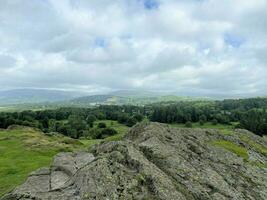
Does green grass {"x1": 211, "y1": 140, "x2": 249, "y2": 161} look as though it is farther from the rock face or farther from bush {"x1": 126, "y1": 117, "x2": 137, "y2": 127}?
bush {"x1": 126, "y1": 117, "x2": 137, "y2": 127}

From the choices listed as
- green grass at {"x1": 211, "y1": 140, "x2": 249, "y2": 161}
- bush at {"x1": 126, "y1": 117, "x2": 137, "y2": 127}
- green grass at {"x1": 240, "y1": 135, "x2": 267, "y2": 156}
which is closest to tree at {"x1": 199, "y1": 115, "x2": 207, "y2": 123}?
bush at {"x1": 126, "y1": 117, "x2": 137, "y2": 127}

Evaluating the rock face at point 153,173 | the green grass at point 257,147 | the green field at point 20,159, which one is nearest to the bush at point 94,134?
the green field at point 20,159

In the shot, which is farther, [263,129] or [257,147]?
[263,129]

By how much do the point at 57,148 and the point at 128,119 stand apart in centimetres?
11525

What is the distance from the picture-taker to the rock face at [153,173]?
1941 centimetres

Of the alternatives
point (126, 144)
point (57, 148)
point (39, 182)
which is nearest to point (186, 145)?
point (126, 144)

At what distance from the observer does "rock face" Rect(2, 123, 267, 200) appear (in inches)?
764

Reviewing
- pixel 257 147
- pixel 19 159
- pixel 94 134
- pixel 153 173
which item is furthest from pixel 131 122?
pixel 153 173

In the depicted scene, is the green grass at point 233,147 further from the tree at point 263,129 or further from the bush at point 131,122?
the bush at point 131,122

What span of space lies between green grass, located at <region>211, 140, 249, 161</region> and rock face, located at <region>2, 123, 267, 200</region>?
237mm

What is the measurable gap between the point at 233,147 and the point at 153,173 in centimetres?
1887

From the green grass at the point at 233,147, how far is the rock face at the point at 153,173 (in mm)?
237

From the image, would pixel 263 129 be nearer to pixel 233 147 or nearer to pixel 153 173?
pixel 233 147

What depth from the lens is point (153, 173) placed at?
20969 millimetres
